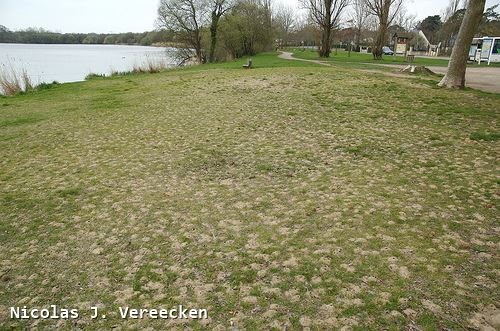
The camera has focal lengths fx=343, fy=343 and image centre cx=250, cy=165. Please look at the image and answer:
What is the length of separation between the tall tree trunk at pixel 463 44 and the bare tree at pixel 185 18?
36024mm

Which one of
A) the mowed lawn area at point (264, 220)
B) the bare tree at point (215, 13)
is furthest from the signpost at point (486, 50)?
the bare tree at point (215, 13)

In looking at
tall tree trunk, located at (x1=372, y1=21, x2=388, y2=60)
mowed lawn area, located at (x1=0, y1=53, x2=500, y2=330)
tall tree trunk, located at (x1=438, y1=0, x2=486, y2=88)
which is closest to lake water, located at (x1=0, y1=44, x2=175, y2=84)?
mowed lawn area, located at (x1=0, y1=53, x2=500, y2=330)

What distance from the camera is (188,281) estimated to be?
12.3 ft

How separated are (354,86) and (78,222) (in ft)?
41.2

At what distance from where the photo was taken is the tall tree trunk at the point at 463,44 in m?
12.7

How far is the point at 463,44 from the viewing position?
13.3 metres

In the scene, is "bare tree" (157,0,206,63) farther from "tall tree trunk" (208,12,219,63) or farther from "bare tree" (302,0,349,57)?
"bare tree" (302,0,349,57)

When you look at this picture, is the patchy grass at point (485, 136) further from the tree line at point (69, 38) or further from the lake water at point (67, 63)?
the tree line at point (69, 38)

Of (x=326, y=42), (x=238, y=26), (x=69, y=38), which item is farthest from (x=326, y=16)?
(x=69, y=38)

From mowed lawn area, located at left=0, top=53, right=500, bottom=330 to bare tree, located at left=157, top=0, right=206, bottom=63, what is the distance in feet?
122

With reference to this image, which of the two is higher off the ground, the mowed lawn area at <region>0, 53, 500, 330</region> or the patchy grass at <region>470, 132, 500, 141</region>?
the patchy grass at <region>470, 132, 500, 141</region>

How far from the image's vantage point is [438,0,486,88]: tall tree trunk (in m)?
12.7

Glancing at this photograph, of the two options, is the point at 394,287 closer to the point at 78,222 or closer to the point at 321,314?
the point at 321,314

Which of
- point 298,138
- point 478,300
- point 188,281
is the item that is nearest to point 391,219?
point 478,300
